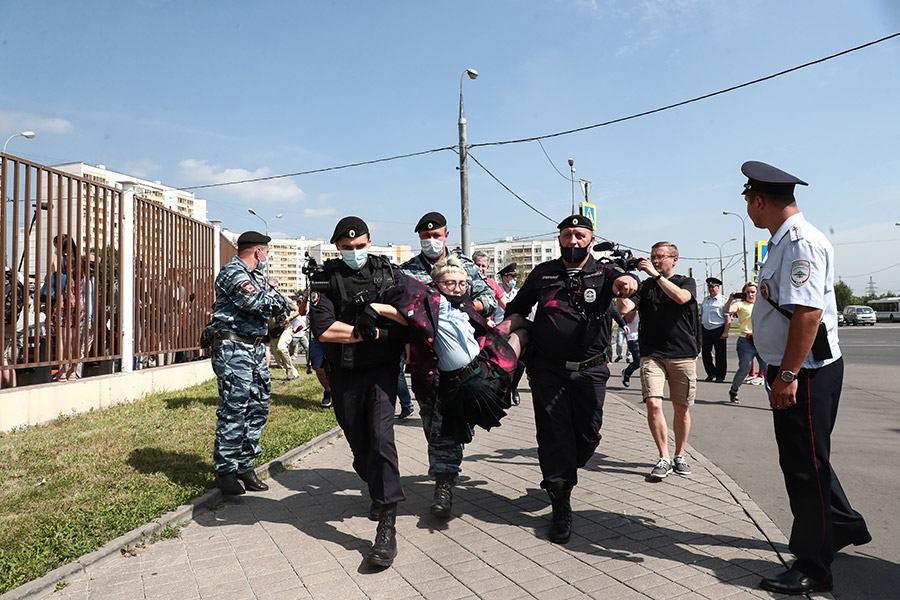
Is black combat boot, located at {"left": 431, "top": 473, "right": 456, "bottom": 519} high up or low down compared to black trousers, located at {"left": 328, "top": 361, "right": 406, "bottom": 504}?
down

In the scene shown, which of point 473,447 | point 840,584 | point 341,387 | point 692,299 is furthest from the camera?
point 473,447

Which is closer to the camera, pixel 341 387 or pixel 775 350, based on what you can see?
pixel 775 350

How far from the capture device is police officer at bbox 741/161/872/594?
326 cm

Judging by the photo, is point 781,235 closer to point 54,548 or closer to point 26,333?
point 54,548

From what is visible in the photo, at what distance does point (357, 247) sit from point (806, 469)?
2904 millimetres

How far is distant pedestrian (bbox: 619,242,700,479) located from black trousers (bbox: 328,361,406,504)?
2.70 meters

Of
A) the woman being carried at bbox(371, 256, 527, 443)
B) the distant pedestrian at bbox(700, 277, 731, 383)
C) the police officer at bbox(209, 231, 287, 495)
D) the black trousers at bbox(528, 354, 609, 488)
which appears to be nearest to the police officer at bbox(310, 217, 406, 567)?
the woman being carried at bbox(371, 256, 527, 443)

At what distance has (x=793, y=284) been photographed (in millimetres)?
3273

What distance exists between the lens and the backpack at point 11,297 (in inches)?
273

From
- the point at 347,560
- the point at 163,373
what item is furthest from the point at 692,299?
the point at 163,373

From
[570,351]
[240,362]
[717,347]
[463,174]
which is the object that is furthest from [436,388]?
[463,174]

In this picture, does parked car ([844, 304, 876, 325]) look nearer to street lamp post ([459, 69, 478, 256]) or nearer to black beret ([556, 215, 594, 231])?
street lamp post ([459, 69, 478, 256])

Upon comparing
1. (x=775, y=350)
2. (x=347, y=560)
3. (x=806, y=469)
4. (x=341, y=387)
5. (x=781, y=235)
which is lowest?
(x=347, y=560)

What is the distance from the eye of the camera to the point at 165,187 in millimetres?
25609
